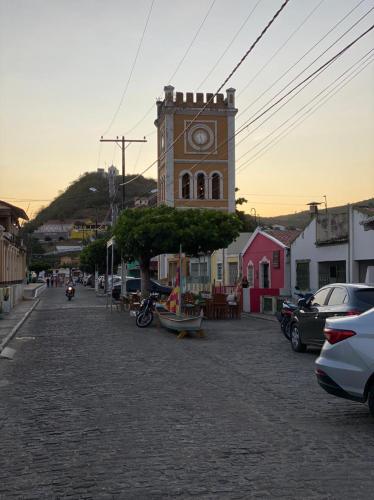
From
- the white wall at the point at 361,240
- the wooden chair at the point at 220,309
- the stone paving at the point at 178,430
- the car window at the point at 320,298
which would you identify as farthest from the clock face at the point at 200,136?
the stone paving at the point at 178,430

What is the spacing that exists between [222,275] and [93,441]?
35.6m

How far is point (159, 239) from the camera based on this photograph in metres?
29.5

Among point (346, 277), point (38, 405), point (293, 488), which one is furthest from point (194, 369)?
point (346, 277)

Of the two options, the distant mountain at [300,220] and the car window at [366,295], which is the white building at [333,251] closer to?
the distant mountain at [300,220]

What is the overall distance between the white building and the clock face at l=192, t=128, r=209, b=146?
3349 centimetres

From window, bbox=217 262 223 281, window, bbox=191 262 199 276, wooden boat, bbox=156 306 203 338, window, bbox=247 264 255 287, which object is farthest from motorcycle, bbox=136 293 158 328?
window, bbox=191 262 199 276

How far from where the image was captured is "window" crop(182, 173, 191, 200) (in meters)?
63.0

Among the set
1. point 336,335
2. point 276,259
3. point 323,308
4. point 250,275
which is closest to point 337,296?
point 323,308

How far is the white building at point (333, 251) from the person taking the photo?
24234 millimetres

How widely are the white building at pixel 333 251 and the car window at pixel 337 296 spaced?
9421 mm

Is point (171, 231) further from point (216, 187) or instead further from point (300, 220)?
point (300, 220)

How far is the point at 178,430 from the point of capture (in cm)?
757

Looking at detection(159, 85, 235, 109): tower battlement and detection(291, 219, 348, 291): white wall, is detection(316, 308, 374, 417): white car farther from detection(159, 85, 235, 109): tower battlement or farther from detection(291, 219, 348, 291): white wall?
detection(159, 85, 235, 109): tower battlement

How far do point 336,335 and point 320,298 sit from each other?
23.2 ft
